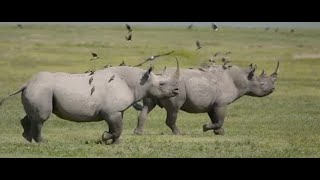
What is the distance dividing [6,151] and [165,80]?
4315 mm

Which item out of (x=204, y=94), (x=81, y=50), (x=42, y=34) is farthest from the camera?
(x=42, y=34)

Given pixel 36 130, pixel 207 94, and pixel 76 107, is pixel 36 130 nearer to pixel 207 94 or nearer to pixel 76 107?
pixel 76 107

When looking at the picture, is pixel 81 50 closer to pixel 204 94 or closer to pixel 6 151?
pixel 204 94

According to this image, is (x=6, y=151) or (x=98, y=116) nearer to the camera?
(x=6, y=151)

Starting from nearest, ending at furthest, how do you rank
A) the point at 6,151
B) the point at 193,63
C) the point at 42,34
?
the point at 6,151, the point at 193,63, the point at 42,34

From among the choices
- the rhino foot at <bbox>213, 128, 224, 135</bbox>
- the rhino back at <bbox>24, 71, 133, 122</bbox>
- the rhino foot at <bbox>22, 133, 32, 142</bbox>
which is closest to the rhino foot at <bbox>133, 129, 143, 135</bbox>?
the rhino foot at <bbox>213, 128, 224, 135</bbox>

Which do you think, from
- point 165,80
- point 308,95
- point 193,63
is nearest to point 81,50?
point 193,63

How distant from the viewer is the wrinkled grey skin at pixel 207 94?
26.7 meters

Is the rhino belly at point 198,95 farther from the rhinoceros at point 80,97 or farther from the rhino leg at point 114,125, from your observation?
the rhino leg at point 114,125

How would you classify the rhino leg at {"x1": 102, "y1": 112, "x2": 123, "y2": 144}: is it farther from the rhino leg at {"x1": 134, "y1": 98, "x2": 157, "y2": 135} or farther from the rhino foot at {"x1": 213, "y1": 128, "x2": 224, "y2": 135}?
the rhino foot at {"x1": 213, "y1": 128, "x2": 224, "y2": 135}

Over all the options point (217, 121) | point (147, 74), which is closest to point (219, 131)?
point (217, 121)

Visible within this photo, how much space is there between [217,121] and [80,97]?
486 cm

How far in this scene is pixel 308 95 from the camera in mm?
38125

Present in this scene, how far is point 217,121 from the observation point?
89.5 ft
